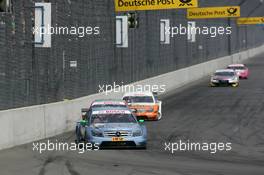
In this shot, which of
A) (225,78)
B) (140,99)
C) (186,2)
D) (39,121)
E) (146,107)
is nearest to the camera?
(39,121)

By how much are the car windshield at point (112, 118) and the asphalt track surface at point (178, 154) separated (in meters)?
1.07

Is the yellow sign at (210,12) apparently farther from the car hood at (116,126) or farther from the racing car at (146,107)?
the car hood at (116,126)

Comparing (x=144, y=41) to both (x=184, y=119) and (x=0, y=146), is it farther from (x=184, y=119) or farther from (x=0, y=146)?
(x=0, y=146)

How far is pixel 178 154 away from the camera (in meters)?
19.4

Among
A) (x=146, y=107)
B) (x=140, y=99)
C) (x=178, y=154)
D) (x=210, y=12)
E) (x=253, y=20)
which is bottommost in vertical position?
(x=178, y=154)

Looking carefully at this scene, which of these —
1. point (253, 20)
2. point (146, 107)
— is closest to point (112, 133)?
point (146, 107)

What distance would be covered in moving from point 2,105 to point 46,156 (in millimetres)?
3804

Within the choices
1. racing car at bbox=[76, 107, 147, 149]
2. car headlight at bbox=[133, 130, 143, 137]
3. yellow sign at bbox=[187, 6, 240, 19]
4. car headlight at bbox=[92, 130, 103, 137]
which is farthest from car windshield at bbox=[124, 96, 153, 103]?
yellow sign at bbox=[187, 6, 240, 19]

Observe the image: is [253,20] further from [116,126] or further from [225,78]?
[116,126]

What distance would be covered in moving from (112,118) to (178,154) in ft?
10.1

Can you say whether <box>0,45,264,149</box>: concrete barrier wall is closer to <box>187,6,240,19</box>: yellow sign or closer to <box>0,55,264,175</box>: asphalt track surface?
<box>0,55,264,175</box>: asphalt track surface

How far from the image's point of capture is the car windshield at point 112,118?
843 inches

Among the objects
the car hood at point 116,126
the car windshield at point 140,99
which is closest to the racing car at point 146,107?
the car windshield at point 140,99

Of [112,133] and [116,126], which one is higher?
[116,126]
